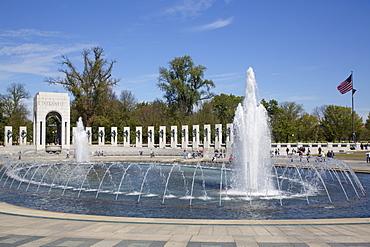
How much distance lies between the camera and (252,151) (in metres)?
17.8

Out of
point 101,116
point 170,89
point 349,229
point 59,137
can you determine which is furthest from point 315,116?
point 349,229

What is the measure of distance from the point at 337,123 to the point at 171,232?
7356 centimetres

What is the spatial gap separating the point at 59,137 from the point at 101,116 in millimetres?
10414

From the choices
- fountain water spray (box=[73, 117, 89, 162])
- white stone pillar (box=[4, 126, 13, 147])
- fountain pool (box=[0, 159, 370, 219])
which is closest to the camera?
fountain pool (box=[0, 159, 370, 219])

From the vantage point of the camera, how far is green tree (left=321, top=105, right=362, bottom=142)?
7273cm

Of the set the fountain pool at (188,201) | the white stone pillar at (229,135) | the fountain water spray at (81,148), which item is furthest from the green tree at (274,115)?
the fountain pool at (188,201)

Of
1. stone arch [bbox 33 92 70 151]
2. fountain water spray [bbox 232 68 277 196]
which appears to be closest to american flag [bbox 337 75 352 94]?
fountain water spray [bbox 232 68 277 196]

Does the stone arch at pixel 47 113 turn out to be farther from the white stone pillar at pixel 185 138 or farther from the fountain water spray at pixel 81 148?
the white stone pillar at pixel 185 138

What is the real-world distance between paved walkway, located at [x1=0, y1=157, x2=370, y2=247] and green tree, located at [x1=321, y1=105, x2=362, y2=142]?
227 ft

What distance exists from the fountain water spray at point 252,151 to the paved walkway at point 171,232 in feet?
25.4

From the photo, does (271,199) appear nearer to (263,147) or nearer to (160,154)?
(263,147)

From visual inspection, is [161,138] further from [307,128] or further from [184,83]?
[307,128]

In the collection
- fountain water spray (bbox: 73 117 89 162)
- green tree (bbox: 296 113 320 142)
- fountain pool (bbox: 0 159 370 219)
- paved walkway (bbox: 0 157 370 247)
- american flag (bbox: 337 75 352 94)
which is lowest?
fountain pool (bbox: 0 159 370 219)

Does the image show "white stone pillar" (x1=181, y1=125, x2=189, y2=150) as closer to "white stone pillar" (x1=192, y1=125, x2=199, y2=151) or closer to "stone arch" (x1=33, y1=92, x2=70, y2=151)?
"white stone pillar" (x1=192, y1=125, x2=199, y2=151)
